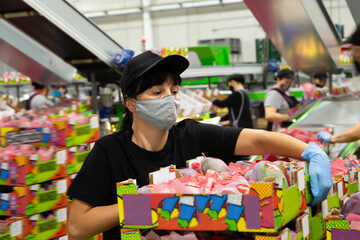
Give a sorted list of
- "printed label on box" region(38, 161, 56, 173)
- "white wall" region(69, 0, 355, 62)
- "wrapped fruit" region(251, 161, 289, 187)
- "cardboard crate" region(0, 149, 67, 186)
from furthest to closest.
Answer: "white wall" region(69, 0, 355, 62), "printed label on box" region(38, 161, 56, 173), "cardboard crate" region(0, 149, 67, 186), "wrapped fruit" region(251, 161, 289, 187)

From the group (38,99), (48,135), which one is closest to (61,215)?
(48,135)

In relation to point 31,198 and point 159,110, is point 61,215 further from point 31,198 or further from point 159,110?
point 159,110

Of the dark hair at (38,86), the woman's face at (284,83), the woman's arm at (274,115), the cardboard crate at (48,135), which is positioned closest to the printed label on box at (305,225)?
the cardboard crate at (48,135)

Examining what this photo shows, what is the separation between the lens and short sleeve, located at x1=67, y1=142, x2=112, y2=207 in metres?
1.84

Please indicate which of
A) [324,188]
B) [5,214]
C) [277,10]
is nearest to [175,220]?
[324,188]

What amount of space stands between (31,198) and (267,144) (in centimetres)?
154

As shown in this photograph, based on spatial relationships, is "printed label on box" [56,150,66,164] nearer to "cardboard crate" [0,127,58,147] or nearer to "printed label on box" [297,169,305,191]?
"cardboard crate" [0,127,58,147]

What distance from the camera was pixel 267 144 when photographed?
2113mm

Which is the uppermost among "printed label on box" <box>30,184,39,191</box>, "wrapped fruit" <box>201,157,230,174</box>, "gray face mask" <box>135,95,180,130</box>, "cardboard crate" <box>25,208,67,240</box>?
"gray face mask" <box>135,95,180,130</box>

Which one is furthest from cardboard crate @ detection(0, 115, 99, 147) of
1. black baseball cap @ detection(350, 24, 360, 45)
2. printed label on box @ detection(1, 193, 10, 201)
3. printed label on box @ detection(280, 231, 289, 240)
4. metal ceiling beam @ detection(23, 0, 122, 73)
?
printed label on box @ detection(280, 231, 289, 240)

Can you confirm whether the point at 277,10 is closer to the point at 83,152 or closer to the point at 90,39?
the point at 90,39

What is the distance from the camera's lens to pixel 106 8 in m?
20.6

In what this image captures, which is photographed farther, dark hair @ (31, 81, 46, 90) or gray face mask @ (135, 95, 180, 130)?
dark hair @ (31, 81, 46, 90)

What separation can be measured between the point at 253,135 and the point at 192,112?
4826 millimetres
